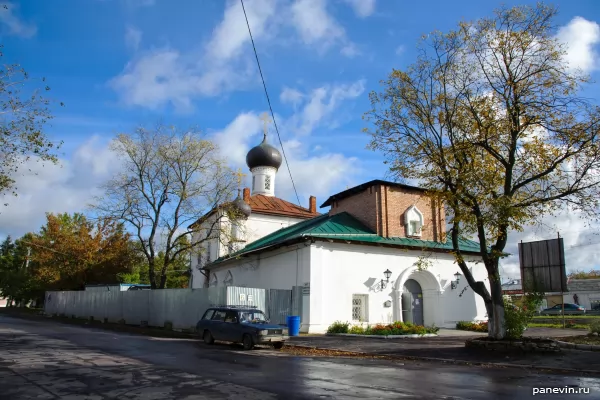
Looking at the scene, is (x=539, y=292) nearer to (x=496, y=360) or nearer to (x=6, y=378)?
(x=496, y=360)

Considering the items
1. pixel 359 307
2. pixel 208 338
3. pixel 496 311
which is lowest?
pixel 208 338

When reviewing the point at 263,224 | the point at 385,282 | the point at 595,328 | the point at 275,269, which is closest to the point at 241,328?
the point at 275,269

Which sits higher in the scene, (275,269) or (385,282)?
(275,269)

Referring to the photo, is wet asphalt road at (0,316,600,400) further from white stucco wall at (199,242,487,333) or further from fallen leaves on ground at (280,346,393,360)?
white stucco wall at (199,242,487,333)

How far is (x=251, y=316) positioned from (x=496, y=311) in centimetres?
853

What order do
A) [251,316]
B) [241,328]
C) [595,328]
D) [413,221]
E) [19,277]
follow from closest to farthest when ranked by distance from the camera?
[241,328] → [595,328] → [251,316] → [413,221] → [19,277]

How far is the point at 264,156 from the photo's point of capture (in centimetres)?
4353

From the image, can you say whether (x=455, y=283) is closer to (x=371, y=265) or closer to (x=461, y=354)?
(x=371, y=265)

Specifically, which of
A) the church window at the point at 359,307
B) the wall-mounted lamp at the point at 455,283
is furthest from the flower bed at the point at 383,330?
the wall-mounted lamp at the point at 455,283

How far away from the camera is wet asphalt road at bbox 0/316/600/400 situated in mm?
7445

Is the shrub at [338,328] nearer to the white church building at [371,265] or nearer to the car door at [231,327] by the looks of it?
the white church building at [371,265]

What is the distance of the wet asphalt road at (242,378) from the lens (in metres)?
7.45

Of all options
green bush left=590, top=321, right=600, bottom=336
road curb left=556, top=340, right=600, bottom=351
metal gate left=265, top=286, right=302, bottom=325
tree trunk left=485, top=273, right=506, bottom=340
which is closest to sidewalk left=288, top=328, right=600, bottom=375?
road curb left=556, top=340, right=600, bottom=351

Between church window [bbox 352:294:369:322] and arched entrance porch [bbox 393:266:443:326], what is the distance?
2.51 m
